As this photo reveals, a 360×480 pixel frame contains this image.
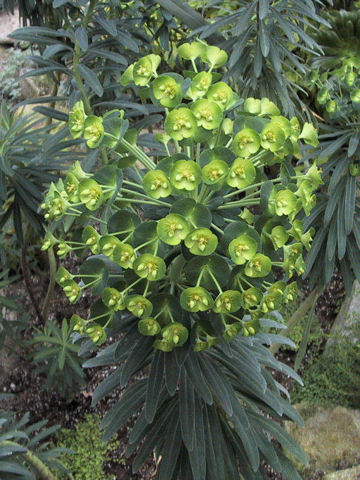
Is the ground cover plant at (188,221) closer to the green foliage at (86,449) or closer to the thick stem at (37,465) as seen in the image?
the thick stem at (37,465)

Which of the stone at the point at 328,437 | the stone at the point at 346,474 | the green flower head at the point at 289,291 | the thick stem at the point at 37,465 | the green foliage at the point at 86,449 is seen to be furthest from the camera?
the green foliage at the point at 86,449

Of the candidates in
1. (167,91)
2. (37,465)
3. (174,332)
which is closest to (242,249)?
(174,332)

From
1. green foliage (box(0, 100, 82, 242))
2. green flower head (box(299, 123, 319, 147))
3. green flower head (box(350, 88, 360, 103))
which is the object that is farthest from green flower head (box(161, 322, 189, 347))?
green flower head (box(350, 88, 360, 103))

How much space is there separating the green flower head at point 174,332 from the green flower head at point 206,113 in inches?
17.0

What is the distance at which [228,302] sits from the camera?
1.15 metres

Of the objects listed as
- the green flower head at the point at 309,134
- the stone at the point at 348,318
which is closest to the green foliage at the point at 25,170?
the green flower head at the point at 309,134

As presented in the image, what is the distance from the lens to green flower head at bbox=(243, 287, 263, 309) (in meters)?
1.16

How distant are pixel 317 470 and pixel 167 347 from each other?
2063 mm

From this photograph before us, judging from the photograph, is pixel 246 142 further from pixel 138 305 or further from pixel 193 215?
pixel 138 305

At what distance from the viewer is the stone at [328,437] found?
2967 mm

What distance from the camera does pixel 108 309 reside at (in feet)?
4.10

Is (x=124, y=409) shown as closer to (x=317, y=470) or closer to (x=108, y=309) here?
(x=108, y=309)

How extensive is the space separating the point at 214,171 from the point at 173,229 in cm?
14

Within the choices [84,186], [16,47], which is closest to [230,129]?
[84,186]
